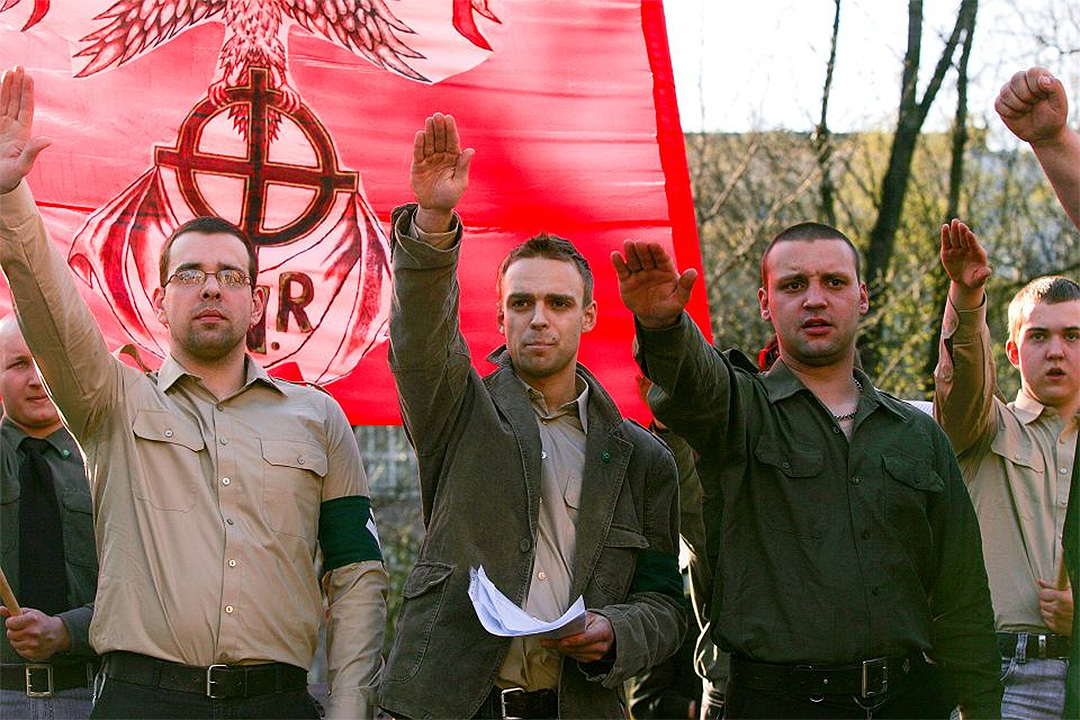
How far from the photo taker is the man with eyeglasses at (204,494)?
3941mm

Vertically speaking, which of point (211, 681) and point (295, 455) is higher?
point (295, 455)

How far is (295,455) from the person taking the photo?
4297mm

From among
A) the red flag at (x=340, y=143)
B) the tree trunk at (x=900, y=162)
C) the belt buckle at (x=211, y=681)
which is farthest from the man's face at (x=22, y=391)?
the tree trunk at (x=900, y=162)

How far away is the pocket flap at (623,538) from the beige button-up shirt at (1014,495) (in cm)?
140

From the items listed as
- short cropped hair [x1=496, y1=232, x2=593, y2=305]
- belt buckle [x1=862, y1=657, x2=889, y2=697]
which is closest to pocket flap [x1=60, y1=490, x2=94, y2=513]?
short cropped hair [x1=496, y1=232, x2=593, y2=305]

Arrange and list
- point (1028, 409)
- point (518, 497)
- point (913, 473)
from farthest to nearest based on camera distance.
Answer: point (1028, 409), point (913, 473), point (518, 497)

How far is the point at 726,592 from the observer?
13.9 ft

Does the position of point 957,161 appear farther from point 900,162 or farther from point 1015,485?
point 1015,485

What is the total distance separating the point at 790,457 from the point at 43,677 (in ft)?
8.23

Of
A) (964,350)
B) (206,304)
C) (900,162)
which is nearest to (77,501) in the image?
(206,304)

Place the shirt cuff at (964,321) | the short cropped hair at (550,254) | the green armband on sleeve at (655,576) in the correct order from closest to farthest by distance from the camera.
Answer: the green armband on sleeve at (655,576) < the short cropped hair at (550,254) < the shirt cuff at (964,321)

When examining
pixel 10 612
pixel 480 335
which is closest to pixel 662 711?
pixel 480 335

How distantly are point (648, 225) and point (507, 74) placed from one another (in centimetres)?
84

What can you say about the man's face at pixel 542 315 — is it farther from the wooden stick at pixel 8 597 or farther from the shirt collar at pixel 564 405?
the wooden stick at pixel 8 597
